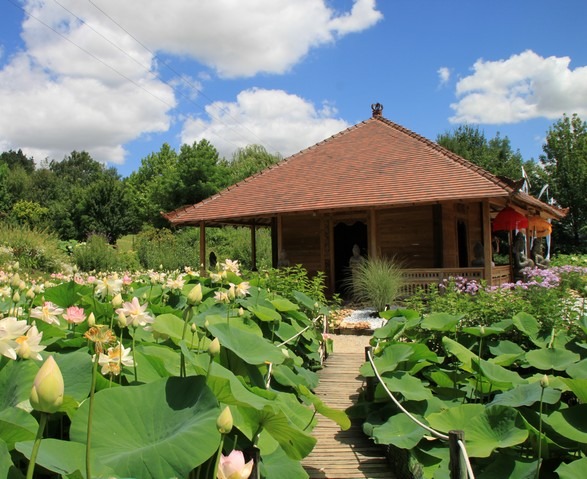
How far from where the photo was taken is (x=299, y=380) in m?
3.06

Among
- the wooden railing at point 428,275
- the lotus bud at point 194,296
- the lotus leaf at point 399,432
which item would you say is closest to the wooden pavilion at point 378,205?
the wooden railing at point 428,275

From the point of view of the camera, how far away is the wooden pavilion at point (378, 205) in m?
11.9

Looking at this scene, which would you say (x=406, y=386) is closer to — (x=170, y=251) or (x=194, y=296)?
(x=194, y=296)

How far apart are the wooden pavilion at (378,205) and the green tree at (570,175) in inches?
507

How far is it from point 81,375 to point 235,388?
20.7 inches

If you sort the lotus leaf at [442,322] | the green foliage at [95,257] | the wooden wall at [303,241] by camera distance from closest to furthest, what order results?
1. the lotus leaf at [442,322]
2. the wooden wall at [303,241]
3. the green foliage at [95,257]

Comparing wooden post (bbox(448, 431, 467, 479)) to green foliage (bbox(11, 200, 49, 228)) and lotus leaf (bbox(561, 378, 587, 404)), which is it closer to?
lotus leaf (bbox(561, 378, 587, 404))

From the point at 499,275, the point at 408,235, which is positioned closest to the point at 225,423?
the point at 499,275

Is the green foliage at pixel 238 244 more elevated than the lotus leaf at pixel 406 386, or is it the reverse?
the green foliage at pixel 238 244

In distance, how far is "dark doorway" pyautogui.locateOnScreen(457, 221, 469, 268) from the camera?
14.9 metres

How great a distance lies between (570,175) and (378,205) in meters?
21.0

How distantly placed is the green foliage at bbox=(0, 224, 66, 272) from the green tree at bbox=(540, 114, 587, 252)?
25.7 metres

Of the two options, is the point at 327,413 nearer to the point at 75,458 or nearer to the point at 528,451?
the point at 528,451

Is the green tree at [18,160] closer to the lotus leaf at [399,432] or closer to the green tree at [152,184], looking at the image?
the green tree at [152,184]
